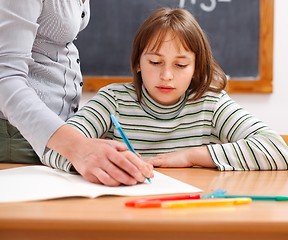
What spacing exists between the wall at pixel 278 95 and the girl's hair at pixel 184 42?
2.92 feet

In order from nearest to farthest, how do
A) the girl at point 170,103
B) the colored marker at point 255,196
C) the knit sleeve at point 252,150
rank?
the colored marker at point 255,196 < the knit sleeve at point 252,150 < the girl at point 170,103

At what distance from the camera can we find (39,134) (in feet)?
3.49

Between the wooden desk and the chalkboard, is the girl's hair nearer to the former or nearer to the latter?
the wooden desk

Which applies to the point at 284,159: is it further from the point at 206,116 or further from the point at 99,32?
the point at 99,32

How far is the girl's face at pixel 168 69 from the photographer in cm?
133

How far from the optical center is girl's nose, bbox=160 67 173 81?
4.31 ft

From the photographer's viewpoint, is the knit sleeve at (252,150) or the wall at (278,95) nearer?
the knit sleeve at (252,150)

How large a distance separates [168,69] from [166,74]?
17mm

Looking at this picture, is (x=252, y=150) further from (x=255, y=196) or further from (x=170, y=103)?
(x=255, y=196)

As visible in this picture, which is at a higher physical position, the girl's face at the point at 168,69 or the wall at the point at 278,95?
the girl's face at the point at 168,69

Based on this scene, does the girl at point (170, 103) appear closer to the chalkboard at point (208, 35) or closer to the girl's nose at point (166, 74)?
the girl's nose at point (166, 74)

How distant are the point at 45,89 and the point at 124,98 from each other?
0.19m

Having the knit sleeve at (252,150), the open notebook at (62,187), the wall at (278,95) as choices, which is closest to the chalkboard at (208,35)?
the wall at (278,95)

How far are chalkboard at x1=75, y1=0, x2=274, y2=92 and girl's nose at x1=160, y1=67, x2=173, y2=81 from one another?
1.02m
